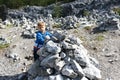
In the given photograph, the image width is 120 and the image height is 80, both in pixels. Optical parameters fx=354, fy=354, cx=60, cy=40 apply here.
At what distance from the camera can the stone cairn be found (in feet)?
46.6

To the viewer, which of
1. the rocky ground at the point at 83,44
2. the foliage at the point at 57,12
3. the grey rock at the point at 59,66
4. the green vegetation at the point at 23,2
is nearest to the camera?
the grey rock at the point at 59,66

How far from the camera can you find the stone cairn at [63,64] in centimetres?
1421

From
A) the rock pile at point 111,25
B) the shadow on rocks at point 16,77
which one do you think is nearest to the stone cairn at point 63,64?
the shadow on rocks at point 16,77

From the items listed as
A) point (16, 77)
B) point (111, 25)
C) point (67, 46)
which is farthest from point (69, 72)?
point (111, 25)

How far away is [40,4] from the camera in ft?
185

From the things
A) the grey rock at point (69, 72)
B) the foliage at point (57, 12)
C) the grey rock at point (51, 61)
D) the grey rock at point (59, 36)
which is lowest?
the foliage at point (57, 12)

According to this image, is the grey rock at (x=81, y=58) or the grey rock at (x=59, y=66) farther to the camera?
the grey rock at (x=81, y=58)

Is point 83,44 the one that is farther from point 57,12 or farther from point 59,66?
point 57,12

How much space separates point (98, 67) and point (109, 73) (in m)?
0.60

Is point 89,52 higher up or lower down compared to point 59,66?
lower down

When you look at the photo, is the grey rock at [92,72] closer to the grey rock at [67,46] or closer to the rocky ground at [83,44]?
the rocky ground at [83,44]

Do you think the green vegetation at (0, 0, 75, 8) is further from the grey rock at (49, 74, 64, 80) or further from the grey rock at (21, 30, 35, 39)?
the grey rock at (49, 74, 64, 80)

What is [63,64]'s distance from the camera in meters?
14.4

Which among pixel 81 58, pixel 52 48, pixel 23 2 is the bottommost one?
pixel 23 2
